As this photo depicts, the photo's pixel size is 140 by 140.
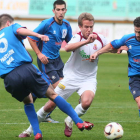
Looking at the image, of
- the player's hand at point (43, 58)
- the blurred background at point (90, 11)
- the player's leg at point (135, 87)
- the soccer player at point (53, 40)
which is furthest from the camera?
the blurred background at point (90, 11)

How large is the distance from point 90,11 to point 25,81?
78.9ft

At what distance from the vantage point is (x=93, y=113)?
8.94 m

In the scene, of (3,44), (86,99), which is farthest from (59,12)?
(3,44)

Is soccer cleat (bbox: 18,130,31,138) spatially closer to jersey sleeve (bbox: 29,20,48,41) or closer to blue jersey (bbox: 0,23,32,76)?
blue jersey (bbox: 0,23,32,76)

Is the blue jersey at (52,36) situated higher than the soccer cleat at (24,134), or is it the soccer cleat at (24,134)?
the blue jersey at (52,36)

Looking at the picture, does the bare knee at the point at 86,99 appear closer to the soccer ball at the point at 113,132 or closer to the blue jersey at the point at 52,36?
the soccer ball at the point at 113,132

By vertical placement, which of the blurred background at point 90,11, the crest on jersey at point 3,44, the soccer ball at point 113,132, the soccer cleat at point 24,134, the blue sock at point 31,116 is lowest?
the blurred background at point 90,11

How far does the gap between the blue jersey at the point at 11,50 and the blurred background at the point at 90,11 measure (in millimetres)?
22220

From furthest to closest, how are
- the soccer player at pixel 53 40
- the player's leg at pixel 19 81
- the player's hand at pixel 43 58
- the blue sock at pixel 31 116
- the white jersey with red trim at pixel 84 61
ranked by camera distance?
the soccer player at pixel 53 40 < the player's hand at pixel 43 58 < the white jersey with red trim at pixel 84 61 < the blue sock at pixel 31 116 < the player's leg at pixel 19 81

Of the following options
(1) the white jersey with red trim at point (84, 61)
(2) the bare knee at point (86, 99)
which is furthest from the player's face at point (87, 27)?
(2) the bare knee at point (86, 99)

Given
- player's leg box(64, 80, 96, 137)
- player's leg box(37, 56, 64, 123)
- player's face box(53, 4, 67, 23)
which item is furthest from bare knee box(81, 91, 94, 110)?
player's face box(53, 4, 67, 23)

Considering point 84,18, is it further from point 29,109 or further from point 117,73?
point 117,73

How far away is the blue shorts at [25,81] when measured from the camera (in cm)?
598

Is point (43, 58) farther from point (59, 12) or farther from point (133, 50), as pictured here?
point (133, 50)
